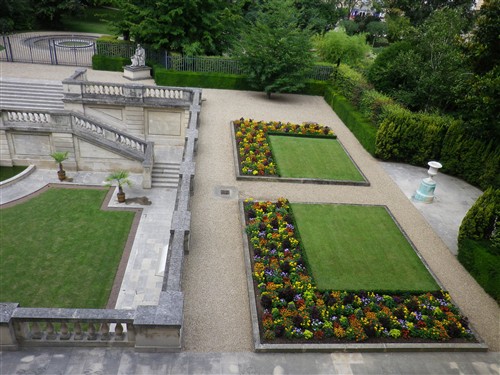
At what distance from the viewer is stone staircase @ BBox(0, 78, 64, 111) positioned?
2608 centimetres

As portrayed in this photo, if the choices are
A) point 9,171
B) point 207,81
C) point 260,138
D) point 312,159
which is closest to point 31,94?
point 9,171

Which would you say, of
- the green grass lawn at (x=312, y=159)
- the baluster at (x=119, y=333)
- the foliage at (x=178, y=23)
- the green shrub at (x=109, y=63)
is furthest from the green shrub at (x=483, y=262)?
the green shrub at (x=109, y=63)

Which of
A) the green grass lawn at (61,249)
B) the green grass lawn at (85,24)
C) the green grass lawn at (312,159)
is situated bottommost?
the green grass lawn at (61,249)

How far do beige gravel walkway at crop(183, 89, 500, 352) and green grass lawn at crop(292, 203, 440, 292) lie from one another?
27.4 inches

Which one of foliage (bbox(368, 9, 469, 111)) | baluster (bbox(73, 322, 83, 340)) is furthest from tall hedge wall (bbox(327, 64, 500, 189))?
baluster (bbox(73, 322, 83, 340))

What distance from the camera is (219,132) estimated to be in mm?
23750

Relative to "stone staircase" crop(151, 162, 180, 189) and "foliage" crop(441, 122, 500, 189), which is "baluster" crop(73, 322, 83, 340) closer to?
"stone staircase" crop(151, 162, 180, 189)

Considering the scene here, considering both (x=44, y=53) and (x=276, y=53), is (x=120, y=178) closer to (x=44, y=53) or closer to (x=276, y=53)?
(x=276, y=53)

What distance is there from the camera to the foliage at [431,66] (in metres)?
23.2

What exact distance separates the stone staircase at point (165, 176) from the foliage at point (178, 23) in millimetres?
12579

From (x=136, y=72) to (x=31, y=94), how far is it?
27.0 ft

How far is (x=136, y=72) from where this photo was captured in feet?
105

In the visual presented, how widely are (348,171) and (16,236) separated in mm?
15582

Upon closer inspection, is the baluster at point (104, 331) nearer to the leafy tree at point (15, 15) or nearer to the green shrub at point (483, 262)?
the green shrub at point (483, 262)
